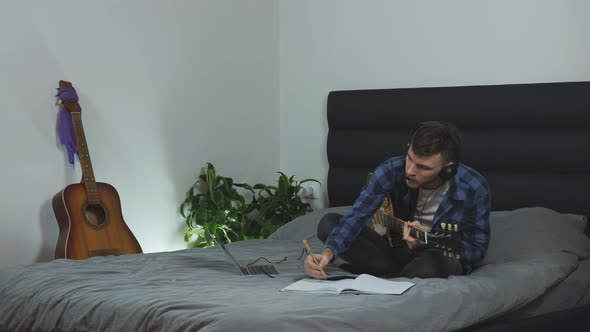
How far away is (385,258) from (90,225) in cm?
145

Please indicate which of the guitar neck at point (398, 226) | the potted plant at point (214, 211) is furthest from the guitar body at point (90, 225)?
the guitar neck at point (398, 226)

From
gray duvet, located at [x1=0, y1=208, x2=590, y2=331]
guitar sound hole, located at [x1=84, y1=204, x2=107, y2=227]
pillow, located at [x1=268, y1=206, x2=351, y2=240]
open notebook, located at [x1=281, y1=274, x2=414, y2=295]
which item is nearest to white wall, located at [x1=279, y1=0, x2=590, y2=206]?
pillow, located at [x1=268, y1=206, x2=351, y2=240]

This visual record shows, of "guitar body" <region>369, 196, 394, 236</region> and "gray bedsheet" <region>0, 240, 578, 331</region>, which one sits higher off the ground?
"guitar body" <region>369, 196, 394, 236</region>

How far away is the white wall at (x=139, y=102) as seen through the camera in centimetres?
383

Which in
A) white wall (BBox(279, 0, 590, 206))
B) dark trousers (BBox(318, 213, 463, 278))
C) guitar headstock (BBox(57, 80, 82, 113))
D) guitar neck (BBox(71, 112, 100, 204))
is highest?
white wall (BBox(279, 0, 590, 206))

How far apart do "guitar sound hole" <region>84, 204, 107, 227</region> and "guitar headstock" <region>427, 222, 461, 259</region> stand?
67.5 inches

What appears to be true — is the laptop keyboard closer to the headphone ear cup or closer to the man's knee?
the man's knee

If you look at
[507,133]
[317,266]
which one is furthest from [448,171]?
[507,133]

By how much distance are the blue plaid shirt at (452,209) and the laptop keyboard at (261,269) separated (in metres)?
0.27

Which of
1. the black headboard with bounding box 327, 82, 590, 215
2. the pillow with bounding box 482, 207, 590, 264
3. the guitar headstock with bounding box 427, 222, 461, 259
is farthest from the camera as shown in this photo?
the black headboard with bounding box 327, 82, 590, 215

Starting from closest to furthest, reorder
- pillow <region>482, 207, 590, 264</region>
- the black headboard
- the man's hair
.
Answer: the man's hair, pillow <region>482, 207, 590, 264</region>, the black headboard

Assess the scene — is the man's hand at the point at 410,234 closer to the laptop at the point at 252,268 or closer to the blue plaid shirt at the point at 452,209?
the blue plaid shirt at the point at 452,209

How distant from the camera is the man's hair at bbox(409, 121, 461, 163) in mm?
2840

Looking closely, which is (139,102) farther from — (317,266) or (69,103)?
(317,266)
